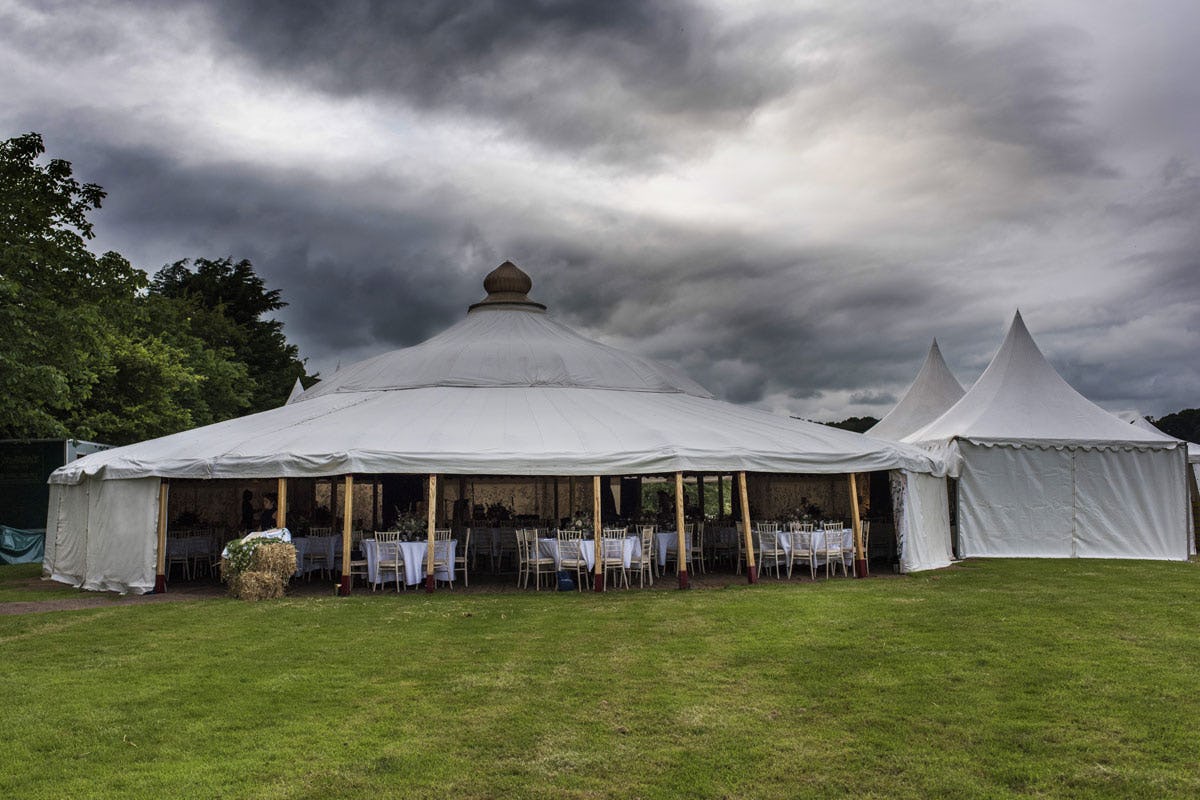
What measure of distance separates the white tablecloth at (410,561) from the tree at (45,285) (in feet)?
28.5

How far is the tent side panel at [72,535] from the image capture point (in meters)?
13.7

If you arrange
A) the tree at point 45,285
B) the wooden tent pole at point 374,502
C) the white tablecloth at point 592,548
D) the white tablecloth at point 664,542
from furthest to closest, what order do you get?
the wooden tent pole at point 374,502
the tree at point 45,285
the white tablecloth at point 664,542
the white tablecloth at point 592,548

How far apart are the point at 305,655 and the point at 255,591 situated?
13.7ft

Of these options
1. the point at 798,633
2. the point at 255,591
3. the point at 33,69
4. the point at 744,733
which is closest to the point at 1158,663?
the point at 798,633

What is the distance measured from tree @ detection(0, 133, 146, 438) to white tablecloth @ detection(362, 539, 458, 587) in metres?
8.68

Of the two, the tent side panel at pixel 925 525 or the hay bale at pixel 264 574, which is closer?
the hay bale at pixel 264 574

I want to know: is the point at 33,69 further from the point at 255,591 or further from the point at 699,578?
the point at 699,578

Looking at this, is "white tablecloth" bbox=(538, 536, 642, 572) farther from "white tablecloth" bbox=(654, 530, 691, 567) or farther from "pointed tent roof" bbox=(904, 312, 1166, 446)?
"pointed tent roof" bbox=(904, 312, 1166, 446)

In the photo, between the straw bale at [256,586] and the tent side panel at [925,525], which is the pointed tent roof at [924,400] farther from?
the straw bale at [256,586]

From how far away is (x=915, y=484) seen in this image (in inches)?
552

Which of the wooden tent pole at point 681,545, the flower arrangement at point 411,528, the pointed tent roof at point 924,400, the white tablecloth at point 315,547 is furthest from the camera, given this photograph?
the pointed tent roof at point 924,400

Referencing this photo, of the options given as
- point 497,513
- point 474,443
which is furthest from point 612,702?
point 497,513

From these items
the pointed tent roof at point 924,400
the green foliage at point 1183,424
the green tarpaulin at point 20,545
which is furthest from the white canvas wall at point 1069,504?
the green foliage at point 1183,424

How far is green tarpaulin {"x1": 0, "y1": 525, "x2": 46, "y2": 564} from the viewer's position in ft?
61.6
